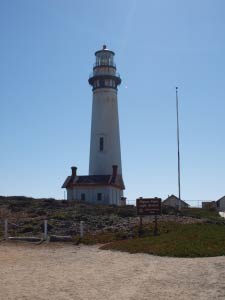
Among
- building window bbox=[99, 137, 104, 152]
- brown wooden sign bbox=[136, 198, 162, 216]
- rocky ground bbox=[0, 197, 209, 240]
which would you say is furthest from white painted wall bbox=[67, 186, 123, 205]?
brown wooden sign bbox=[136, 198, 162, 216]

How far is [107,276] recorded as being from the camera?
11664 mm

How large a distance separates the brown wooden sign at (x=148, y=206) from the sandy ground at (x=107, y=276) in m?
7.36

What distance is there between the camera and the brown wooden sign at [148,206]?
23.8 meters

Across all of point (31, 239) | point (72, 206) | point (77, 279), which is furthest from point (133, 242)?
point (72, 206)

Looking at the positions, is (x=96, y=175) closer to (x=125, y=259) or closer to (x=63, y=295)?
(x=125, y=259)

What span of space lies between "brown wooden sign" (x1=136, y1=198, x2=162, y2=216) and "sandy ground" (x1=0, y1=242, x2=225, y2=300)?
7361 mm

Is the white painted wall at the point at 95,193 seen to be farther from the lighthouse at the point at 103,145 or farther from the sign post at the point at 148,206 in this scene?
the sign post at the point at 148,206

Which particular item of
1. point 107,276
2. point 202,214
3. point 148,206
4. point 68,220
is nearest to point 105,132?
point 202,214

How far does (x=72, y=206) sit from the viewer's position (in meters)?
39.0

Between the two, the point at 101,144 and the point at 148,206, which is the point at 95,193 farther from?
the point at 148,206

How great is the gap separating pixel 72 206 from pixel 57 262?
2468 centimetres

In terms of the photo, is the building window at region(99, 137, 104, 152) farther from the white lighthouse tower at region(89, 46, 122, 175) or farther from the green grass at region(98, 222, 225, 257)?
the green grass at region(98, 222, 225, 257)

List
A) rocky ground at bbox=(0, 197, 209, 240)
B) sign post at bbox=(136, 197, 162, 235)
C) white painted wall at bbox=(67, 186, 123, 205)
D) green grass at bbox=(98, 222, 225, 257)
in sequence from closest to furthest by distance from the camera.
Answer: green grass at bbox=(98, 222, 225, 257) → sign post at bbox=(136, 197, 162, 235) → rocky ground at bbox=(0, 197, 209, 240) → white painted wall at bbox=(67, 186, 123, 205)

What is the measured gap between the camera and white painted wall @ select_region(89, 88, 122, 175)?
47.7 metres
